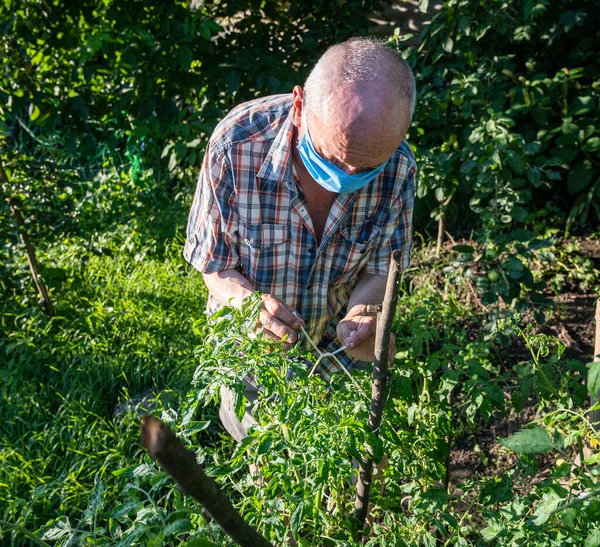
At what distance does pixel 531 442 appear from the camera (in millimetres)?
1254

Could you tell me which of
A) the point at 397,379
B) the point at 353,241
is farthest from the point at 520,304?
the point at 397,379

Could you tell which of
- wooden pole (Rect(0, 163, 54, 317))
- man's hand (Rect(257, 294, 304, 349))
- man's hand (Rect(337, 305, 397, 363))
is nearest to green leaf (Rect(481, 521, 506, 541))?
man's hand (Rect(337, 305, 397, 363))

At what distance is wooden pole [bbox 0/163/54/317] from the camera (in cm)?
347

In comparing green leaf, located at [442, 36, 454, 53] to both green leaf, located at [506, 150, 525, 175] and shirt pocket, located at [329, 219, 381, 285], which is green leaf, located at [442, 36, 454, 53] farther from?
shirt pocket, located at [329, 219, 381, 285]

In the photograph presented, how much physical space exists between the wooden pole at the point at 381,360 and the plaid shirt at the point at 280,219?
0.59 metres

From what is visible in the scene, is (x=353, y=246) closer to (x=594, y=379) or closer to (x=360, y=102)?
(x=360, y=102)

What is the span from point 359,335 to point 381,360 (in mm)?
366

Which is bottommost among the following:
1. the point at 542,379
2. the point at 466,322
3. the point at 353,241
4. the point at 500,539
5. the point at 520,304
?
the point at 466,322

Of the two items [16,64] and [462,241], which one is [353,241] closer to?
[462,241]

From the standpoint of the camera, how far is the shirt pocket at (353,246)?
2.12 meters

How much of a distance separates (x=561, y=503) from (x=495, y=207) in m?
2.00

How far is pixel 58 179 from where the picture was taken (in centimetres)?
359

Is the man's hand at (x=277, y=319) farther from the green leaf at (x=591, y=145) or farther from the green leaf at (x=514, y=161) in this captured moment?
the green leaf at (x=591, y=145)

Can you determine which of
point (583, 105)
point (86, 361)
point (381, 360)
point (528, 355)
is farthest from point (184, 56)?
point (381, 360)
